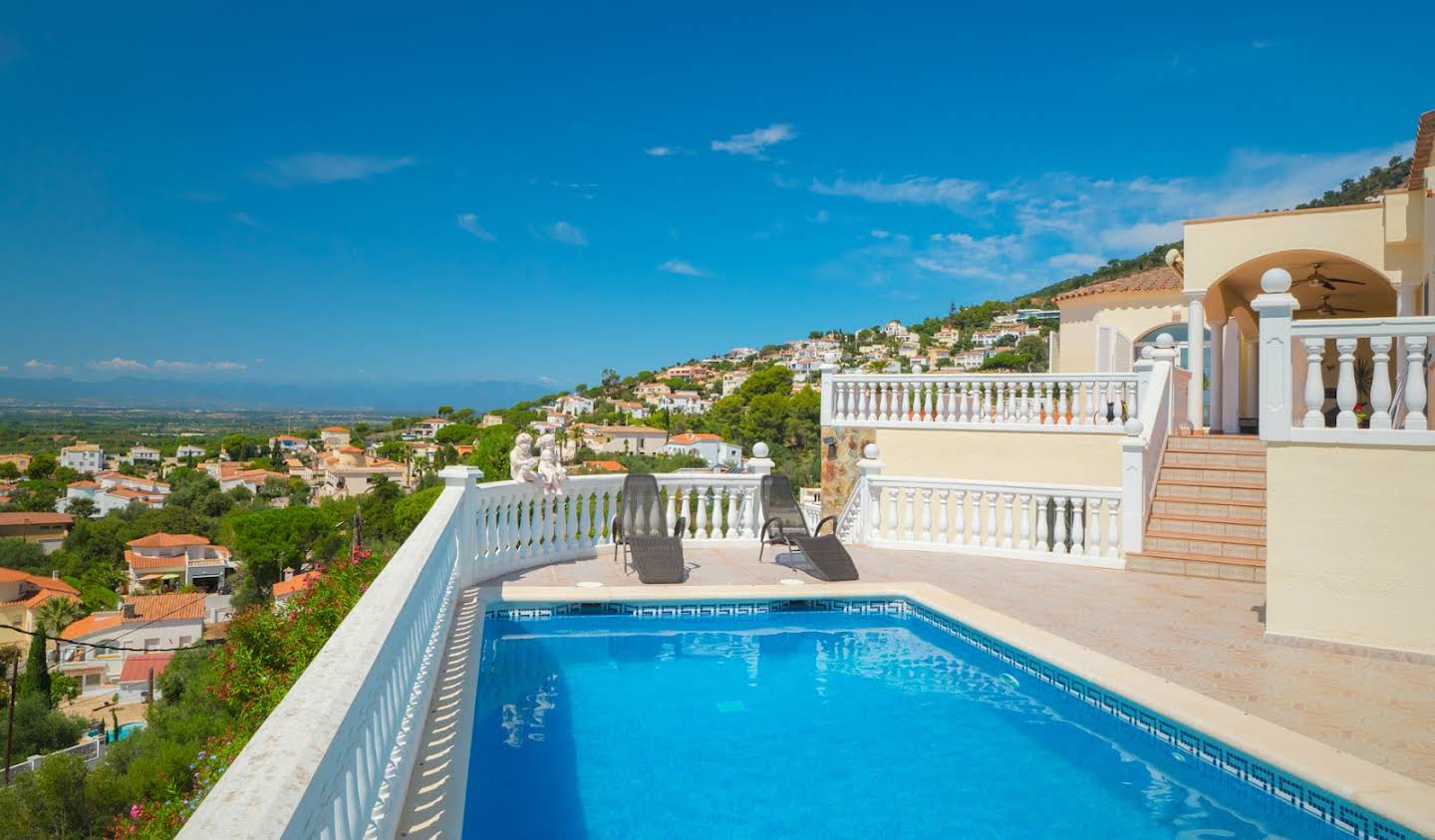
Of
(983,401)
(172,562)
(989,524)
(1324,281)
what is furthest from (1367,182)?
(172,562)

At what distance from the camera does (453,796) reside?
3076mm

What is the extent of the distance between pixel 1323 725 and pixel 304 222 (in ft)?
282

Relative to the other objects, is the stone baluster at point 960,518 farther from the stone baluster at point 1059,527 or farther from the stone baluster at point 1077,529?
the stone baluster at point 1077,529

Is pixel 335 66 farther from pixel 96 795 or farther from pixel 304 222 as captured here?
pixel 96 795

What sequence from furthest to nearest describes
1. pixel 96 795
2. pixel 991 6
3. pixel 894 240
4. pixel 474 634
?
pixel 894 240 < pixel 991 6 < pixel 96 795 < pixel 474 634

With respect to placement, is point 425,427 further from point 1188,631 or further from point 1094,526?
point 1188,631

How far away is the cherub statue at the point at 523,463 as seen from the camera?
318 inches

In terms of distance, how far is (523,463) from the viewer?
815 centimetres

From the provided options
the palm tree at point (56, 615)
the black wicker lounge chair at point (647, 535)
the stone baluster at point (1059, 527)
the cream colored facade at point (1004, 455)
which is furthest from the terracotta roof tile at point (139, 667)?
the stone baluster at point (1059, 527)

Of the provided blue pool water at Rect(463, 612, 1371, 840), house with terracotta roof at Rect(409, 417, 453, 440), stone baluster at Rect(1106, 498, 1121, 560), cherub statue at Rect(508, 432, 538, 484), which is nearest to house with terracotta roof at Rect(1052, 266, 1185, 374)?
stone baluster at Rect(1106, 498, 1121, 560)

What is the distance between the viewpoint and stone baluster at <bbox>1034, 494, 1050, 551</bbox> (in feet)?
28.9

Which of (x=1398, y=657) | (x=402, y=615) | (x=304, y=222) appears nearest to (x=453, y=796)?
(x=402, y=615)

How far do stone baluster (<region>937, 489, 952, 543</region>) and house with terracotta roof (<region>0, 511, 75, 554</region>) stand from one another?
270 feet

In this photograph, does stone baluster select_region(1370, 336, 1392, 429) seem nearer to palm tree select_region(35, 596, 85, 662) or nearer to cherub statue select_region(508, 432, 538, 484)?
cherub statue select_region(508, 432, 538, 484)
